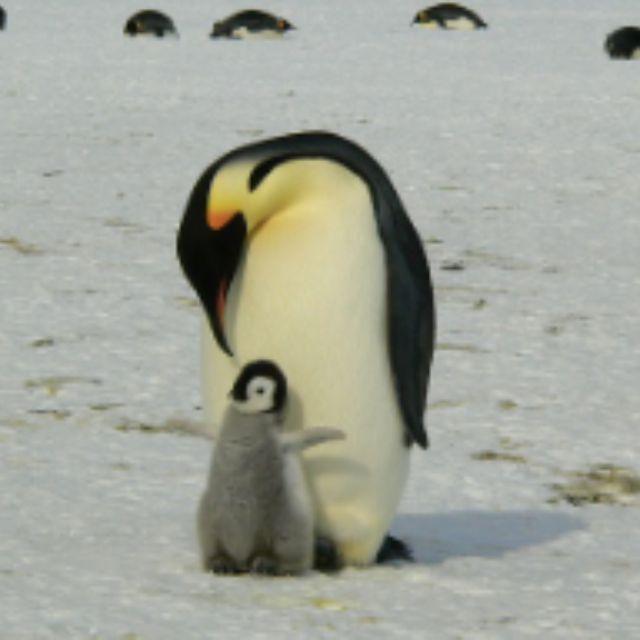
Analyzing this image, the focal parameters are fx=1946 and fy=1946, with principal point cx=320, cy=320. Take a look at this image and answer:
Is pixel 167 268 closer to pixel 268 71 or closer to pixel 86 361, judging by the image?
pixel 86 361

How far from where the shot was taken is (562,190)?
10.8m

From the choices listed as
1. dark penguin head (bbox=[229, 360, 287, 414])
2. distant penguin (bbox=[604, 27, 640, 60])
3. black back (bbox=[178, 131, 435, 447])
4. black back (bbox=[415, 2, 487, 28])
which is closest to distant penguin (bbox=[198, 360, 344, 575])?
dark penguin head (bbox=[229, 360, 287, 414])

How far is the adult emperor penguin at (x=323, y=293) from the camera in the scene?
4035mm

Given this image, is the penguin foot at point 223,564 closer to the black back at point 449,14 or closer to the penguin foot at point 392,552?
the penguin foot at point 392,552

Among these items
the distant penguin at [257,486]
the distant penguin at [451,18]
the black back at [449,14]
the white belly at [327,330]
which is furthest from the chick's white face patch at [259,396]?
the distant penguin at [451,18]

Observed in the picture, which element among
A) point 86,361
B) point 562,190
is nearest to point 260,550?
point 86,361

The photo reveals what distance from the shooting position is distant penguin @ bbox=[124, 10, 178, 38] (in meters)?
22.2

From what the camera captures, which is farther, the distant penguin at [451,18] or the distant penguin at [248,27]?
the distant penguin at [451,18]

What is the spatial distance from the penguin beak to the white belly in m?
0.06

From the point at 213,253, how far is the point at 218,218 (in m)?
0.07

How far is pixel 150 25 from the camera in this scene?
22297mm

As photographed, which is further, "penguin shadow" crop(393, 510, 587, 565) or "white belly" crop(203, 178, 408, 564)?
"penguin shadow" crop(393, 510, 587, 565)

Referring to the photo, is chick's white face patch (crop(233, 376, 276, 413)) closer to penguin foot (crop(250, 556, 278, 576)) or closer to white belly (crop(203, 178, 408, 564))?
white belly (crop(203, 178, 408, 564))

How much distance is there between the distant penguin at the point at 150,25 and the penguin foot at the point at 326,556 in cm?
1828
